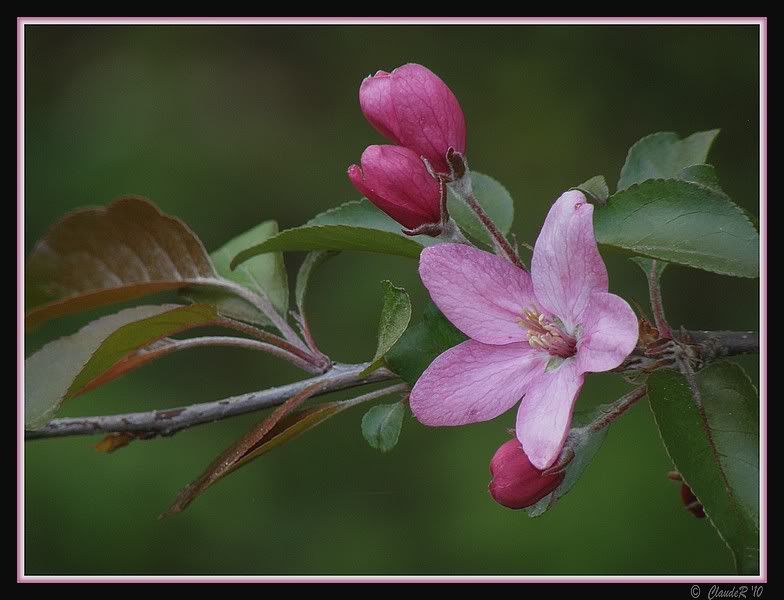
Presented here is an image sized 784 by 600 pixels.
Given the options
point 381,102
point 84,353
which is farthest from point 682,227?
point 84,353

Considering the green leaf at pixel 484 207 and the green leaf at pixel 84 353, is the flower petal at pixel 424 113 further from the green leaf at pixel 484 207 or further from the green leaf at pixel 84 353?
the green leaf at pixel 84 353

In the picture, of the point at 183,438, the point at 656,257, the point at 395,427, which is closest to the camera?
the point at 656,257

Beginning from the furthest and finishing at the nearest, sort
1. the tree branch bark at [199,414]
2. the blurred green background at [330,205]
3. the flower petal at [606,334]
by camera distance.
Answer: the blurred green background at [330,205]
the tree branch bark at [199,414]
the flower petal at [606,334]

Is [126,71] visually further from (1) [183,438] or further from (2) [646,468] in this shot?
(2) [646,468]

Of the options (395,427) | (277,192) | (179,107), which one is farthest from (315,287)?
(395,427)

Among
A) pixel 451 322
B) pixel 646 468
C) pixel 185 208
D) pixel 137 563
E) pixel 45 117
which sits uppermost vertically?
pixel 45 117

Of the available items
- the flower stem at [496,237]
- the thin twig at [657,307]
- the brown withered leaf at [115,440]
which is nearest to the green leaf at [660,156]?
the thin twig at [657,307]
